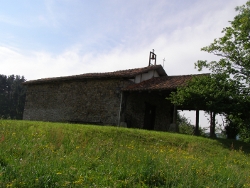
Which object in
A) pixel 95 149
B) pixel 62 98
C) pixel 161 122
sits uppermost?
pixel 62 98

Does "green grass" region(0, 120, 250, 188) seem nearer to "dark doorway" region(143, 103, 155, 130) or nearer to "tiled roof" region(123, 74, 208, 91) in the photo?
"tiled roof" region(123, 74, 208, 91)

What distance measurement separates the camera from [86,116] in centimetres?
1730

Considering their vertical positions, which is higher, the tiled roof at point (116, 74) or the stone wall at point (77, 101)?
the tiled roof at point (116, 74)

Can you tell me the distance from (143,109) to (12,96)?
3648 cm

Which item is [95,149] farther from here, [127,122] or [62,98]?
[62,98]

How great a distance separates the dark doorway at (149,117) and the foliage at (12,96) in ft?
94.2

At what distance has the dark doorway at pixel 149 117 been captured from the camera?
18.2 meters

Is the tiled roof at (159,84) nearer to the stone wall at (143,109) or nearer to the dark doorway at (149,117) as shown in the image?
the stone wall at (143,109)

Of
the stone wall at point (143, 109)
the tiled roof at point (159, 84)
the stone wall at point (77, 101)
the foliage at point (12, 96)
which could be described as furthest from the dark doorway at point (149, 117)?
the foliage at point (12, 96)

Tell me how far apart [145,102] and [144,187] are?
1317cm

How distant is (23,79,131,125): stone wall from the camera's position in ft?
54.3

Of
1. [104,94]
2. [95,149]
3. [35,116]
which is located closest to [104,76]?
[104,94]

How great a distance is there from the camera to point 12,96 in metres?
48.0

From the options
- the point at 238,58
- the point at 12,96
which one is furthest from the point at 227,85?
the point at 12,96
